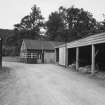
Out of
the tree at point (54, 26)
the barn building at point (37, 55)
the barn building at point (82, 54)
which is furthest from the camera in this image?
the tree at point (54, 26)

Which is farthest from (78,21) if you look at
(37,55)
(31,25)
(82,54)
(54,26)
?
(82,54)

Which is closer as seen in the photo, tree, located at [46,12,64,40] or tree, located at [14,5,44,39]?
tree, located at [14,5,44,39]

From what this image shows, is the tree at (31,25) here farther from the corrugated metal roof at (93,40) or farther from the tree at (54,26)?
the corrugated metal roof at (93,40)

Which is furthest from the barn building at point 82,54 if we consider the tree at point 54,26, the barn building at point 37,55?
the tree at point 54,26

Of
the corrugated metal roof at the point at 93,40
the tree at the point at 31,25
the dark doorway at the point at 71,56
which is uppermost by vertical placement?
the tree at the point at 31,25

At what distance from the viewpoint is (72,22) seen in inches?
1770

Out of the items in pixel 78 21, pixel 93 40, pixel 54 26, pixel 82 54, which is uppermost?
pixel 78 21

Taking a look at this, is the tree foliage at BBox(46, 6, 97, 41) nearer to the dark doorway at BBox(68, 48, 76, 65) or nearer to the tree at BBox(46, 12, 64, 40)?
the tree at BBox(46, 12, 64, 40)

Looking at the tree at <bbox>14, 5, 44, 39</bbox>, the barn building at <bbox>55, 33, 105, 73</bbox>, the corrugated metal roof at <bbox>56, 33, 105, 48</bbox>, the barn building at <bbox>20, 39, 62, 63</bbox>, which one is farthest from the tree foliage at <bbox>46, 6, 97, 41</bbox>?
the corrugated metal roof at <bbox>56, 33, 105, 48</bbox>

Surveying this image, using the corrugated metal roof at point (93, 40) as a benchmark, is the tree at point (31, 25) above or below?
above

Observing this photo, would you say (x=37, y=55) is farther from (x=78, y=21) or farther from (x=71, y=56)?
(x=78, y=21)

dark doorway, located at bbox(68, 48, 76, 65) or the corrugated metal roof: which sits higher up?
the corrugated metal roof

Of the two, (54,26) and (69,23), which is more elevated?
(69,23)

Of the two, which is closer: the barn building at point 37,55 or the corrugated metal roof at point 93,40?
the corrugated metal roof at point 93,40
